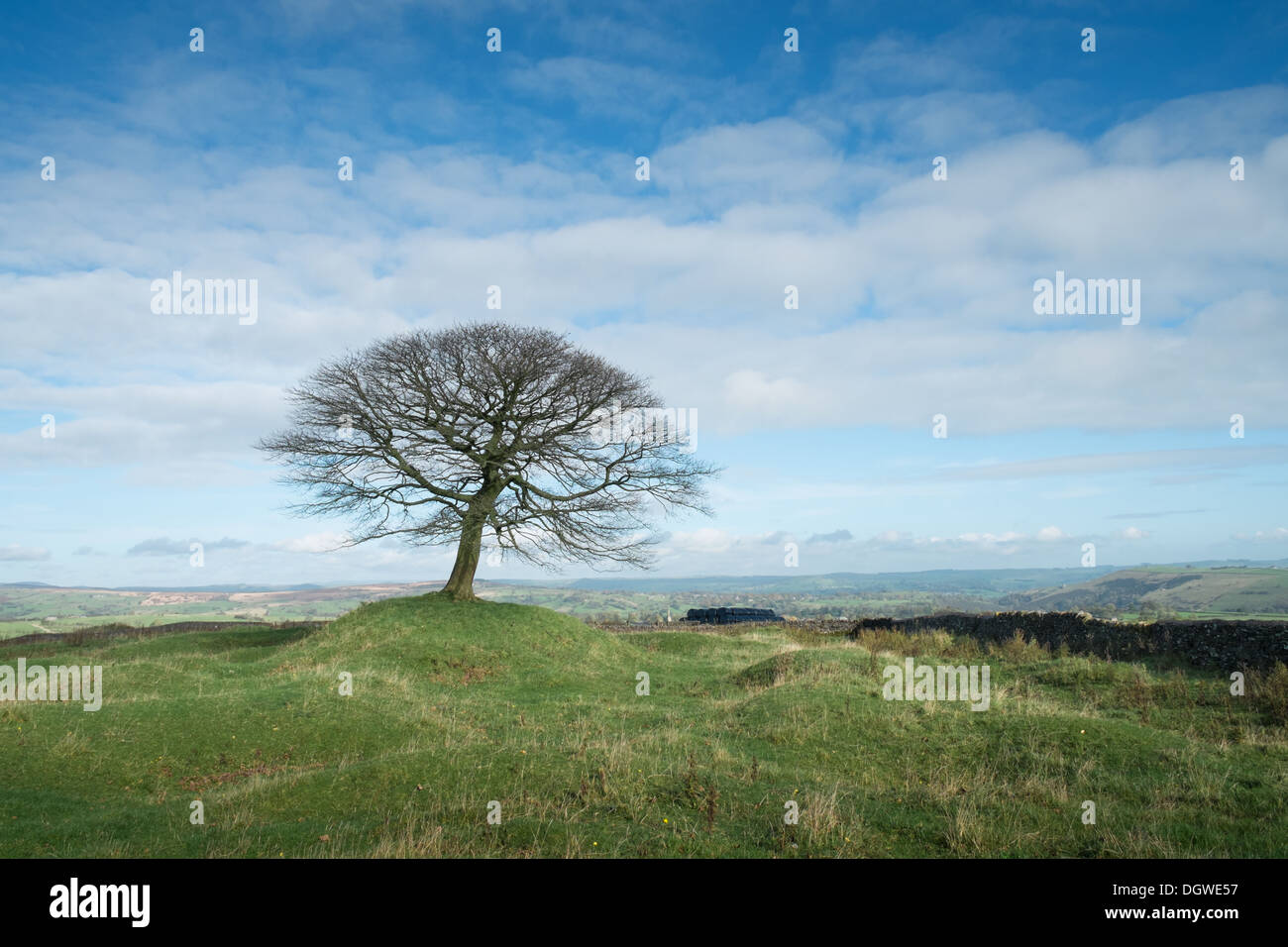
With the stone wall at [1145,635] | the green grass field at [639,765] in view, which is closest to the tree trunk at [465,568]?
the green grass field at [639,765]

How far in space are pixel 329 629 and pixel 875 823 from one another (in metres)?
22.0

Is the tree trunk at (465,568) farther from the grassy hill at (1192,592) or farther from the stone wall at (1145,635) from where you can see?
the grassy hill at (1192,592)

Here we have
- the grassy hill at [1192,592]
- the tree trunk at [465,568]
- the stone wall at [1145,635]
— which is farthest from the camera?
the grassy hill at [1192,592]

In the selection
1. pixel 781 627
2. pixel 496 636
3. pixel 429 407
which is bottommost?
pixel 781 627

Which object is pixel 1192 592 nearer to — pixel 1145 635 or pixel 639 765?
pixel 1145 635

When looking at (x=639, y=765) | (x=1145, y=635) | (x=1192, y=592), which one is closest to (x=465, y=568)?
(x=639, y=765)

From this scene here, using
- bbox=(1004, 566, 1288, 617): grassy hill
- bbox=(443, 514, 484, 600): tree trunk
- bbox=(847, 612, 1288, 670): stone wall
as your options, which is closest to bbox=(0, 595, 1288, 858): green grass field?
bbox=(847, 612, 1288, 670): stone wall

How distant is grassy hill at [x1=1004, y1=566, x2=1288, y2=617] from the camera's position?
256ft

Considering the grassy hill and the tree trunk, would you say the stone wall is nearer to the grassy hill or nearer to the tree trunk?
the tree trunk

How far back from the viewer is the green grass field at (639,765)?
26.9 feet

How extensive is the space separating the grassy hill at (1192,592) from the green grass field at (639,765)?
59.0 meters

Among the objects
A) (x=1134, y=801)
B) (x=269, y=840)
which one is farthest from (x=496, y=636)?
(x=1134, y=801)

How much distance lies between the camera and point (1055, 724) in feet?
43.3
